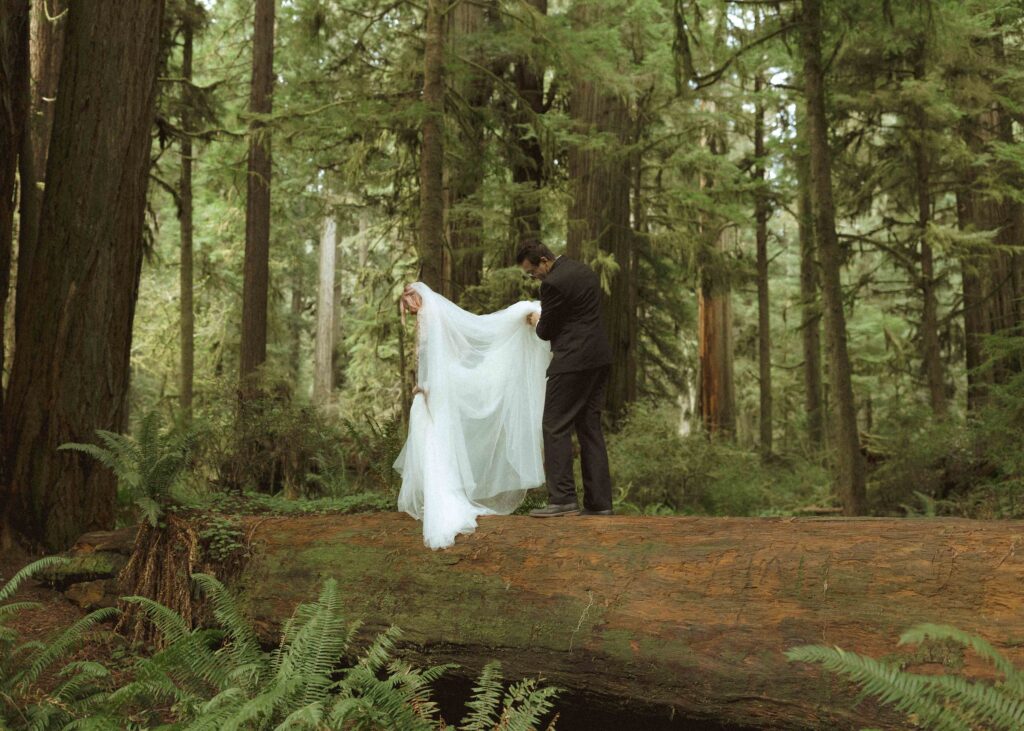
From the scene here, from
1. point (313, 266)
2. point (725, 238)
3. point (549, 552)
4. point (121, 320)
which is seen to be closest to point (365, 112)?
point (121, 320)

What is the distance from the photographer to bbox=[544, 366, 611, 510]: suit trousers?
24.1 ft

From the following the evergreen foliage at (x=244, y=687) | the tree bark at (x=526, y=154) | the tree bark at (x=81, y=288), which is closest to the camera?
the evergreen foliage at (x=244, y=687)

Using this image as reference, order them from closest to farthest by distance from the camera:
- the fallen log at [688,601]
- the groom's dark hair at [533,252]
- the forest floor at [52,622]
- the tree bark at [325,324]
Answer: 1. the fallen log at [688,601]
2. the forest floor at [52,622]
3. the groom's dark hair at [533,252]
4. the tree bark at [325,324]

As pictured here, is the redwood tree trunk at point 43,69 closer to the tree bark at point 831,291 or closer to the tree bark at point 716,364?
the tree bark at point 831,291

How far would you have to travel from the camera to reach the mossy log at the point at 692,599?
4.65 metres

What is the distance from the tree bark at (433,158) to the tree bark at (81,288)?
3205 mm

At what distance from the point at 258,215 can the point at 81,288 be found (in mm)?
7805

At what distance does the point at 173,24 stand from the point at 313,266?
63.3 feet

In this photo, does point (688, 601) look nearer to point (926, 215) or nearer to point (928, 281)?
point (926, 215)

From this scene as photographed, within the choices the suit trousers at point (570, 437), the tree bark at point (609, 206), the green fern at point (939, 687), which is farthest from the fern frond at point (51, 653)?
the tree bark at point (609, 206)

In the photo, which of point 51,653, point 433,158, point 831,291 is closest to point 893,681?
point 51,653

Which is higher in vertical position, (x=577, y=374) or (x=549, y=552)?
(x=577, y=374)

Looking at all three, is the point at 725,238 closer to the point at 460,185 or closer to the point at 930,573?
the point at 460,185

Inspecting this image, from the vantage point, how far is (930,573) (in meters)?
4.76
